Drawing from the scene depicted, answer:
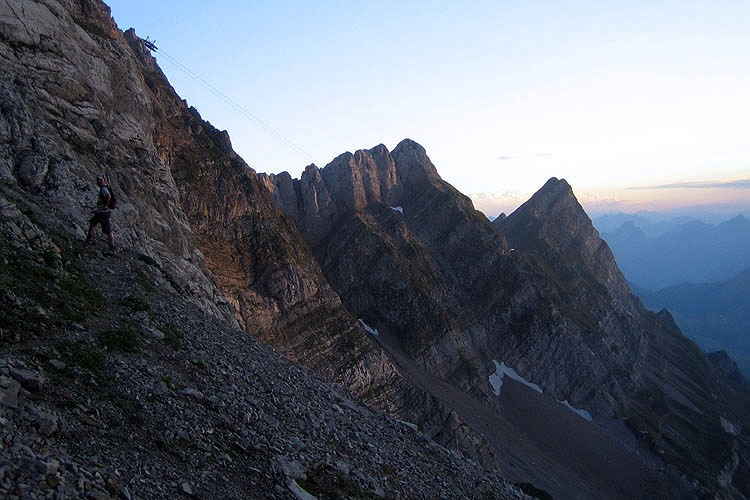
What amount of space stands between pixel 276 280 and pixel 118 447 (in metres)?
48.1

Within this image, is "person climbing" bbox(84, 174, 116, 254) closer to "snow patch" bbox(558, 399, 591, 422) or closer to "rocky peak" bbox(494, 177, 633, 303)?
"snow patch" bbox(558, 399, 591, 422)

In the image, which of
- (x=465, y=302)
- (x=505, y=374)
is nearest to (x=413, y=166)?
(x=465, y=302)

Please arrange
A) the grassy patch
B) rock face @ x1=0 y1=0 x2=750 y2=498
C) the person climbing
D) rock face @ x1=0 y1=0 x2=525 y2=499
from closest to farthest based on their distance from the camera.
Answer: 1. rock face @ x1=0 y1=0 x2=525 y2=499
2. rock face @ x1=0 y1=0 x2=750 y2=498
3. the grassy patch
4. the person climbing

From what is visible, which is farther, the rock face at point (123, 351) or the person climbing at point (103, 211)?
the person climbing at point (103, 211)

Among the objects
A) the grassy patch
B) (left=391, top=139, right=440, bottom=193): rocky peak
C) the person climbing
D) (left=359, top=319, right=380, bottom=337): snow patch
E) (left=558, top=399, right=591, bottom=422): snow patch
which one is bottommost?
(left=558, top=399, right=591, bottom=422): snow patch

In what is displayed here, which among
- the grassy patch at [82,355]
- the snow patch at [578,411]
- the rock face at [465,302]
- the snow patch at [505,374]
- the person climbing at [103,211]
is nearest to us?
the grassy patch at [82,355]

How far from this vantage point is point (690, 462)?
319ft

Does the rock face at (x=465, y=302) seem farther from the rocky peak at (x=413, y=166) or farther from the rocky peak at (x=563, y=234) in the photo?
the rocky peak at (x=563, y=234)

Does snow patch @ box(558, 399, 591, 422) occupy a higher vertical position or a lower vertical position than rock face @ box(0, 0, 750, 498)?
lower

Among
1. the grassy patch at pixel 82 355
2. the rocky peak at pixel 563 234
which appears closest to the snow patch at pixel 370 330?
the grassy patch at pixel 82 355

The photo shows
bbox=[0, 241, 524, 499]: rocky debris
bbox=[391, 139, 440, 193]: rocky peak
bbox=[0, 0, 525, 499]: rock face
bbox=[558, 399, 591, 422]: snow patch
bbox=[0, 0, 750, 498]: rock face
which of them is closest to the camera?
bbox=[0, 241, 524, 499]: rocky debris

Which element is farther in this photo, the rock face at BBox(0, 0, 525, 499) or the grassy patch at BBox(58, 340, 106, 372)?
the grassy patch at BBox(58, 340, 106, 372)

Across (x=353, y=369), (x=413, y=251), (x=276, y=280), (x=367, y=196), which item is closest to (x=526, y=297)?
(x=413, y=251)

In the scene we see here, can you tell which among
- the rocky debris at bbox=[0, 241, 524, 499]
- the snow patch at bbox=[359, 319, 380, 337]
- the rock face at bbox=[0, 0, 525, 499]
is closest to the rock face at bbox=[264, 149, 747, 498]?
the snow patch at bbox=[359, 319, 380, 337]
